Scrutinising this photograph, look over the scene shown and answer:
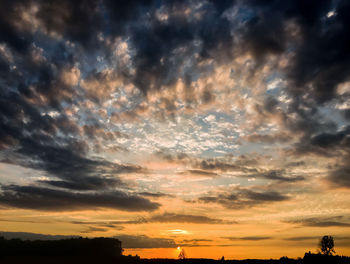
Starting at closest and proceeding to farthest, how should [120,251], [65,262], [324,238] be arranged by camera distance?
[65,262]
[120,251]
[324,238]

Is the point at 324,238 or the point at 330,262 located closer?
the point at 330,262

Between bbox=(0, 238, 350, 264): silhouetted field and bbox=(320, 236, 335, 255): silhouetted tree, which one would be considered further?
bbox=(320, 236, 335, 255): silhouetted tree

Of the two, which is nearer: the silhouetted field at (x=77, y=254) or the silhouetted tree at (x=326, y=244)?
the silhouetted field at (x=77, y=254)

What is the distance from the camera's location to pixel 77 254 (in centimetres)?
2850

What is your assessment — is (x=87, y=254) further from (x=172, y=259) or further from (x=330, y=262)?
(x=330, y=262)

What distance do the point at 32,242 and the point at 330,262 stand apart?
28.8 metres

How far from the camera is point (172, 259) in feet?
73.4

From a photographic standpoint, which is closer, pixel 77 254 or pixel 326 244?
pixel 77 254

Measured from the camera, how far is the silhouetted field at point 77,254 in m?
21.8

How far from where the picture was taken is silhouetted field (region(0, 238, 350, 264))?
21.8m

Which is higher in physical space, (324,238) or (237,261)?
(324,238)

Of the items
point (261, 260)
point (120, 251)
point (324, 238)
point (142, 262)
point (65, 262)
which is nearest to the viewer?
point (261, 260)

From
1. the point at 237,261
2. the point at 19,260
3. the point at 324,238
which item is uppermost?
the point at 324,238

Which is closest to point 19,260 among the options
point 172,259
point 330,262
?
point 172,259
